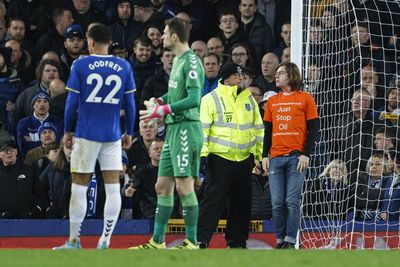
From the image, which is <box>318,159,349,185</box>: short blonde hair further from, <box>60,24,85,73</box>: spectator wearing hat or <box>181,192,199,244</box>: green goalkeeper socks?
<box>60,24,85,73</box>: spectator wearing hat

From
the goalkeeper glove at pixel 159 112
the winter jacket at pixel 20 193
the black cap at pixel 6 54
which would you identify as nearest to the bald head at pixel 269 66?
the black cap at pixel 6 54

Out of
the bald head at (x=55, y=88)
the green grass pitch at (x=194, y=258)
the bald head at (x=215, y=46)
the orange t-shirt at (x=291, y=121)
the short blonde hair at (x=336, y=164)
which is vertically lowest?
the green grass pitch at (x=194, y=258)

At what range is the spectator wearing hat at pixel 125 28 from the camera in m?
19.3

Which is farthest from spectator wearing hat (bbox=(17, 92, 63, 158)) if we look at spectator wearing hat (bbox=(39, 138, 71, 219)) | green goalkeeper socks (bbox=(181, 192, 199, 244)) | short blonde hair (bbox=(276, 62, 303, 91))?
green goalkeeper socks (bbox=(181, 192, 199, 244))

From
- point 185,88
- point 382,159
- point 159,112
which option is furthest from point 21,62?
point 159,112

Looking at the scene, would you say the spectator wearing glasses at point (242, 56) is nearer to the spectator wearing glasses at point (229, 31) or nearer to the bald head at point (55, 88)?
the spectator wearing glasses at point (229, 31)

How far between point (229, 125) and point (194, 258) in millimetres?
4150

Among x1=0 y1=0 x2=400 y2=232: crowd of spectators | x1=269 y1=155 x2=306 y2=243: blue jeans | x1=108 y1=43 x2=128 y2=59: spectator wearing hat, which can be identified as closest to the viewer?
x1=269 y1=155 x2=306 y2=243: blue jeans

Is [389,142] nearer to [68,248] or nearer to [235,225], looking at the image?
[235,225]

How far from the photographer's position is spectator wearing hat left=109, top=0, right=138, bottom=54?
19.3m

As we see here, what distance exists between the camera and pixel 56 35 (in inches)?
751

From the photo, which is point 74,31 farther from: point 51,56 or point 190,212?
point 190,212

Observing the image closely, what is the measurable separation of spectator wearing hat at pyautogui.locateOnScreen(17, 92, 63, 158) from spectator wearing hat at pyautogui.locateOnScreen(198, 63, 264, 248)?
11.4 ft

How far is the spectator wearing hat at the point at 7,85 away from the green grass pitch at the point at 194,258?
6891 mm
